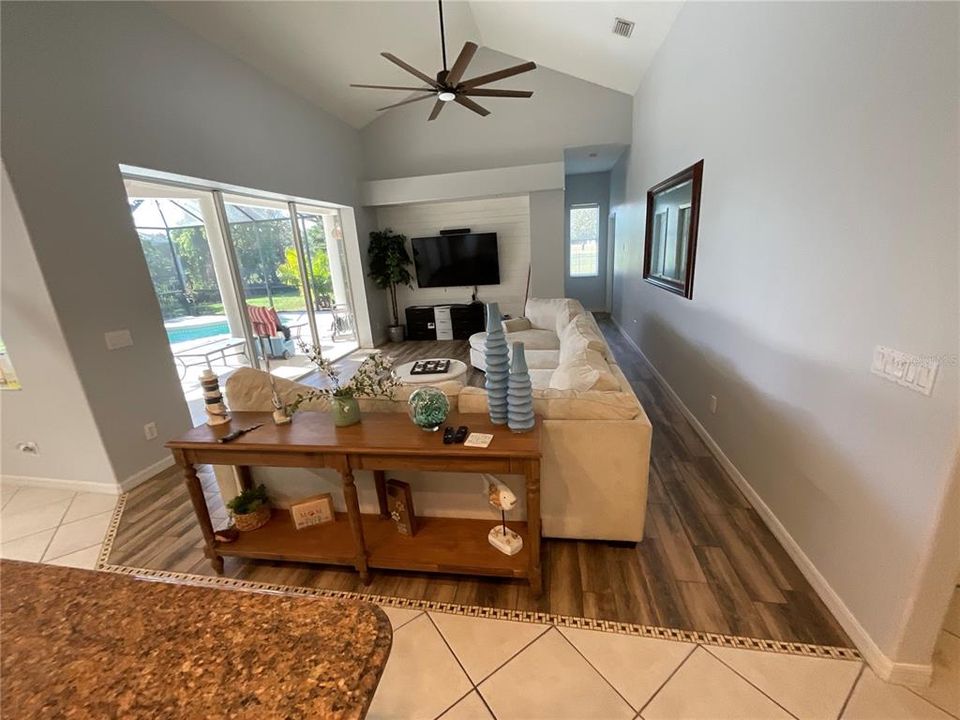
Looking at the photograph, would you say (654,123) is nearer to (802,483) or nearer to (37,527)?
(802,483)

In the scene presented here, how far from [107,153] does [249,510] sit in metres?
2.71

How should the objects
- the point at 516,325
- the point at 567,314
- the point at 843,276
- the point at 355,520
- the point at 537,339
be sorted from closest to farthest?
→ 1. the point at 843,276
2. the point at 355,520
3. the point at 567,314
4. the point at 537,339
5. the point at 516,325

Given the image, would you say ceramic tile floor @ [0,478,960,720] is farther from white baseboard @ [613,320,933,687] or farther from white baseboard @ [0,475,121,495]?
white baseboard @ [0,475,121,495]

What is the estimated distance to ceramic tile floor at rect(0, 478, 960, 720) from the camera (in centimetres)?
134

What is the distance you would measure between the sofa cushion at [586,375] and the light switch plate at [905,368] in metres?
0.96

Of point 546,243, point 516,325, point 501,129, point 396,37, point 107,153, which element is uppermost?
point 396,37

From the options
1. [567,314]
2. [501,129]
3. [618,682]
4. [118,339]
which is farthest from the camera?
[501,129]

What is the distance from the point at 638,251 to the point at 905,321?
430 cm

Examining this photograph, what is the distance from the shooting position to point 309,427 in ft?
6.22

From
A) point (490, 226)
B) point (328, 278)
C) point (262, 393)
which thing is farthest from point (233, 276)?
point (490, 226)

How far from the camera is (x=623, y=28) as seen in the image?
396 centimetres

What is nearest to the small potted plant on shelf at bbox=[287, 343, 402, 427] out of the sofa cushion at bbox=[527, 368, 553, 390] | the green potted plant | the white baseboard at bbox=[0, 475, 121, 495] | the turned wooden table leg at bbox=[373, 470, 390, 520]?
the turned wooden table leg at bbox=[373, 470, 390, 520]

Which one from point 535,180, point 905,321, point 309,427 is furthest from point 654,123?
point 309,427

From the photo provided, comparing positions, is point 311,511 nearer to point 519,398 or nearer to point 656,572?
point 519,398
